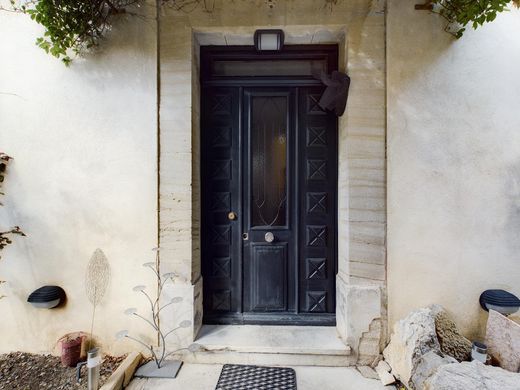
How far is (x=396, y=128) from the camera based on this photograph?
8.98 ft

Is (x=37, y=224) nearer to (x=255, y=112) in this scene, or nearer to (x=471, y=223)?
(x=255, y=112)

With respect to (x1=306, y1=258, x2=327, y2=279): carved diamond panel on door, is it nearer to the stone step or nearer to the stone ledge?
the stone step

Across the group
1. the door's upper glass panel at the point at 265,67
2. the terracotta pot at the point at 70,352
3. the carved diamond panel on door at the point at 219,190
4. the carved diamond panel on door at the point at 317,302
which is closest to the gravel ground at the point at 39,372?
the terracotta pot at the point at 70,352

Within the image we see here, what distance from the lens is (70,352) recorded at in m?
2.62

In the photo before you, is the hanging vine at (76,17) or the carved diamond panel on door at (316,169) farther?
the carved diamond panel on door at (316,169)

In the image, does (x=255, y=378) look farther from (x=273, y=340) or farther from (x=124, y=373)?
(x=124, y=373)

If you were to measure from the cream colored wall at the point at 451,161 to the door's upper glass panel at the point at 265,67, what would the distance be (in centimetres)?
86

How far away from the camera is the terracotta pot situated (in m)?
2.62

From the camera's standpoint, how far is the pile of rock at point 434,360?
6.00 ft

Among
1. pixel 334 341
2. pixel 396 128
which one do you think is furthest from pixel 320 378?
pixel 396 128

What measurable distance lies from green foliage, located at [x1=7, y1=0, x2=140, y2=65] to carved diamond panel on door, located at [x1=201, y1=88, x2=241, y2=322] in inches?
46.7

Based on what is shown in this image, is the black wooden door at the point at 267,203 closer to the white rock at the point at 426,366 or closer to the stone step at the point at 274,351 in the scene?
the stone step at the point at 274,351

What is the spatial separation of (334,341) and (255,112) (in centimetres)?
264

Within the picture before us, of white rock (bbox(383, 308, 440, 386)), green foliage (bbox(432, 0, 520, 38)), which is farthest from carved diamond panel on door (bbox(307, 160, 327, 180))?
green foliage (bbox(432, 0, 520, 38))
